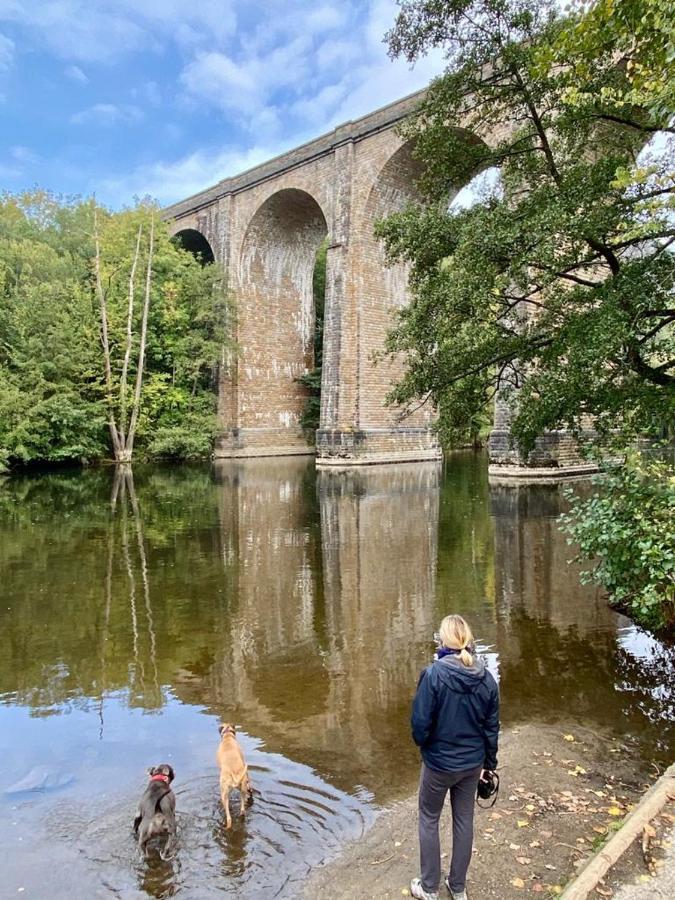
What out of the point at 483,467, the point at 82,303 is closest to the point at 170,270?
the point at 82,303

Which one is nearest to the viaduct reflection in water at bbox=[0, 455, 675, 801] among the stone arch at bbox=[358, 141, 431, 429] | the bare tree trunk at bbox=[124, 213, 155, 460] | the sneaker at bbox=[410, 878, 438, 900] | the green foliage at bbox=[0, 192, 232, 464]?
the sneaker at bbox=[410, 878, 438, 900]

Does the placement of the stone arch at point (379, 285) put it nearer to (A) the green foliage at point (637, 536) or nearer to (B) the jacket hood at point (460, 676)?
(A) the green foliage at point (637, 536)

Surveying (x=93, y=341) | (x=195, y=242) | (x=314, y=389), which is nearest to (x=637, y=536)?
(x=93, y=341)

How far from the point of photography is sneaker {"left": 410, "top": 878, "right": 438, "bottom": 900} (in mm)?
2484

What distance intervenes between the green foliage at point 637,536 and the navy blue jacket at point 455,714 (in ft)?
8.82

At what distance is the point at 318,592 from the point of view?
24.3ft

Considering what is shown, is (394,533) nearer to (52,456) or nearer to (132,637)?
(132,637)

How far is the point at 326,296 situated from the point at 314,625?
2101 centimetres

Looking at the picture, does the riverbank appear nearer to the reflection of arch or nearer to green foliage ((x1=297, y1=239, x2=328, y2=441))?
green foliage ((x1=297, y1=239, x2=328, y2=441))

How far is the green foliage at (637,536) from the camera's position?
475 centimetres

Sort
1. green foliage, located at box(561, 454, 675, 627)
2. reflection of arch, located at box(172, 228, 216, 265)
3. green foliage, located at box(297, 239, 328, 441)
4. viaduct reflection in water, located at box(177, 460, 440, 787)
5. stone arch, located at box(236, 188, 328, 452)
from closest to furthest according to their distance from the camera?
viaduct reflection in water, located at box(177, 460, 440, 787)
green foliage, located at box(561, 454, 675, 627)
stone arch, located at box(236, 188, 328, 452)
green foliage, located at box(297, 239, 328, 441)
reflection of arch, located at box(172, 228, 216, 265)

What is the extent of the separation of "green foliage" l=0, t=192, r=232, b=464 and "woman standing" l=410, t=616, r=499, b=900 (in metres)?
22.8

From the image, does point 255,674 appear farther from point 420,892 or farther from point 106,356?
point 106,356

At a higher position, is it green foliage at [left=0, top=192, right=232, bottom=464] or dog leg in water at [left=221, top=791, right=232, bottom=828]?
green foliage at [left=0, top=192, right=232, bottom=464]
